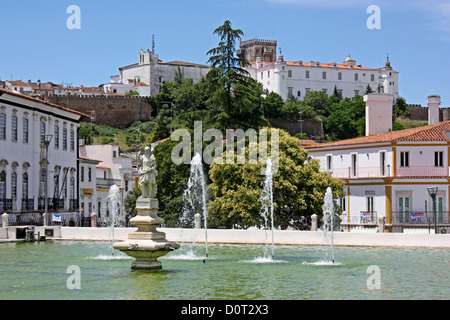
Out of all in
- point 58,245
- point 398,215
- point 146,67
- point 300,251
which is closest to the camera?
point 300,251

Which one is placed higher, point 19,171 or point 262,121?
point 262,121

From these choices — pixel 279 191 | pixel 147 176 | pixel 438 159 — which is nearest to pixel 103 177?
pixel 279 191

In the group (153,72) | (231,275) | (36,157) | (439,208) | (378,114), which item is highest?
(153,72)

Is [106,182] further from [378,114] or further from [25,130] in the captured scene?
[378,114]

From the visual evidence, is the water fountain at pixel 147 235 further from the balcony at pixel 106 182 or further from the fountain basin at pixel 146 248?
the balcony at pixel 106 182

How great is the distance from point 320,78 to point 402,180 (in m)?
112

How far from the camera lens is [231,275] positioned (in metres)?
25.3

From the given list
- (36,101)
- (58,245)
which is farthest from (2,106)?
(58,245)

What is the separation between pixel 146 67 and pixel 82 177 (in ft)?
312

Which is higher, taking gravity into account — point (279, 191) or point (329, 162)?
point (329, 162)

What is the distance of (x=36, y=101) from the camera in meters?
50.4

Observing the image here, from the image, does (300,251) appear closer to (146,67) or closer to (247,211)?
(247,211)

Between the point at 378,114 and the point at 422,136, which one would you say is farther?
the point at 378,114

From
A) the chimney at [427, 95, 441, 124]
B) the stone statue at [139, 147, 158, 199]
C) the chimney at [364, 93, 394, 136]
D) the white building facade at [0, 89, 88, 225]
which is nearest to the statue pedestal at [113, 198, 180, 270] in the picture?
the stone statue at [139, 147, 158, 199]
